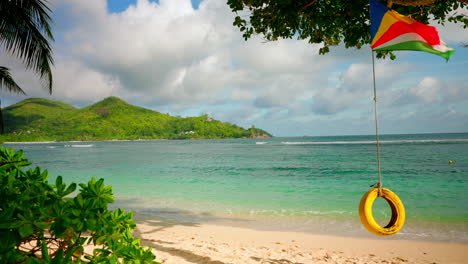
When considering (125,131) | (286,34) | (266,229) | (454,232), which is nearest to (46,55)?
(286,34)

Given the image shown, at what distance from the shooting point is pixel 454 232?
18.1 ft

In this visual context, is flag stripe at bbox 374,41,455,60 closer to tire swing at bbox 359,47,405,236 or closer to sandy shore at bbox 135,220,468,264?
tire swing at bbox 359,47,405,236

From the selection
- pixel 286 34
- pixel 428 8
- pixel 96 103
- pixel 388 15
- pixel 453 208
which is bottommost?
pixel 453 208

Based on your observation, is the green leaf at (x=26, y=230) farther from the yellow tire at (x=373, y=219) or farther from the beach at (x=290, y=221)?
the yellow tire at (x=373, y=219)

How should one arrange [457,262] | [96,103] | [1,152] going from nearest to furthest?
[1,152], [457,262], [96,103]

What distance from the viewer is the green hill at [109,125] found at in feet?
357

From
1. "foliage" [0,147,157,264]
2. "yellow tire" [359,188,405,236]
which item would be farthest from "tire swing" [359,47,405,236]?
"foliage" [0,147,157,264]

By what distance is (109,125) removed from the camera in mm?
120688

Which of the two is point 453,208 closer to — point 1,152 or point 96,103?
point 1,152

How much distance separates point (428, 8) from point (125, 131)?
408ft

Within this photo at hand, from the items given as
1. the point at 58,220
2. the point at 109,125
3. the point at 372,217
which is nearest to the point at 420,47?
the point at 372,217

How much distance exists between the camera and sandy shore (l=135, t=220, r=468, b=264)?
13.5 feet

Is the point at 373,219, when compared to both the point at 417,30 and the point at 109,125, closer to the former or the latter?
the point at 417,30

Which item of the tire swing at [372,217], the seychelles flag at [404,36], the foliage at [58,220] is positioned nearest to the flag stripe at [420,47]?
the seychelles flag at [404,36]
